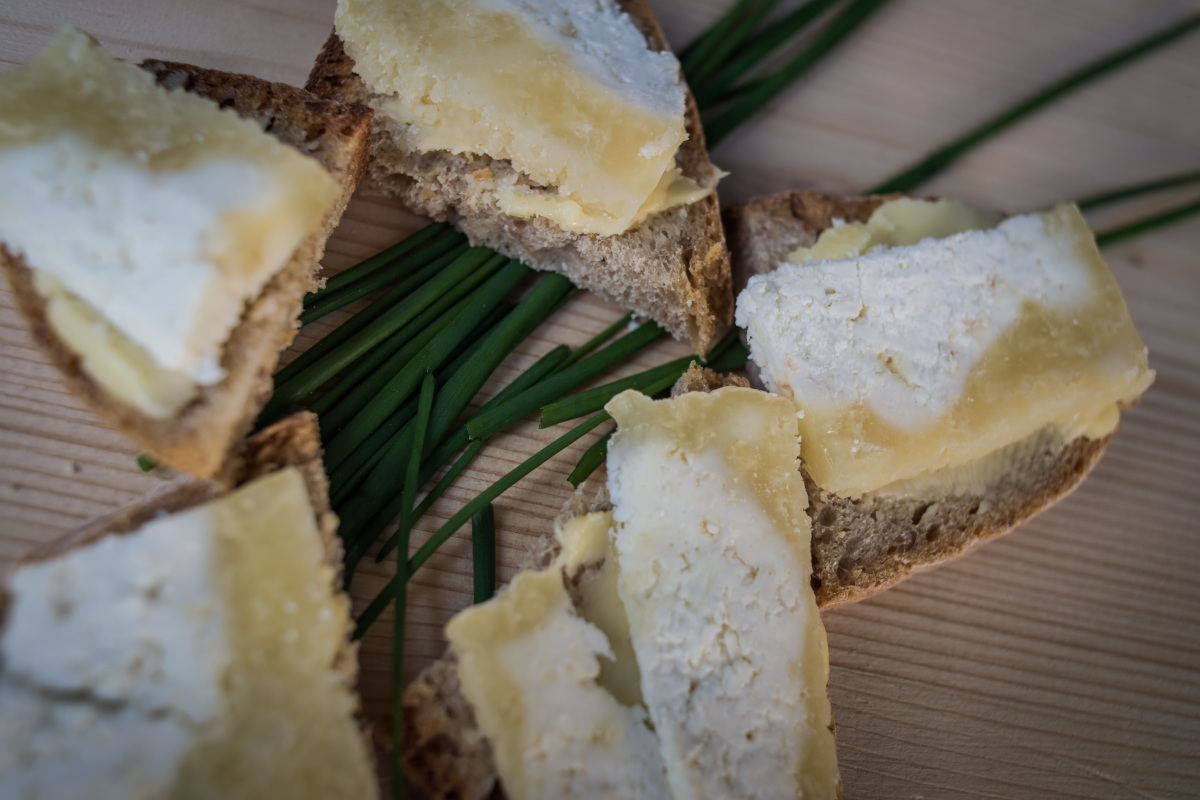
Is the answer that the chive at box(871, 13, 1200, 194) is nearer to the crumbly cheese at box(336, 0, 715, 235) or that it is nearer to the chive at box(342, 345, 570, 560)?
the crumbly cheese at box(336, 0, 715, 235)

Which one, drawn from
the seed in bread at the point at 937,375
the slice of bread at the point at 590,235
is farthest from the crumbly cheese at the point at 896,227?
the slice of bread at the point at 590,235

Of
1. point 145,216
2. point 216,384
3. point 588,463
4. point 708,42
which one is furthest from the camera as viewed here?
point 708,42

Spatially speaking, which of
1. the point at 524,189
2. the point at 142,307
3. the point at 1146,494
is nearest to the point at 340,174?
the point at 524,189

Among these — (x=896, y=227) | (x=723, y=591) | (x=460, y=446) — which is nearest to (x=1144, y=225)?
(x=896, y=227)

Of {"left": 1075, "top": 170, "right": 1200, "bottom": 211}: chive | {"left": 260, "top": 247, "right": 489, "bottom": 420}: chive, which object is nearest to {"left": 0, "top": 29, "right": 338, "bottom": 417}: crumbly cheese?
{"left": 260, "top": 247, "right": 489, "bottom": 420}: chive

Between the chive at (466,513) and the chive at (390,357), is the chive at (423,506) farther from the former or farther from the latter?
the chive at (390,357)

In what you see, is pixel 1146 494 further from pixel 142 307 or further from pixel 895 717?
pixel 142 307

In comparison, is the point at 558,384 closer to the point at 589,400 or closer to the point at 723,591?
the point at 589,400
